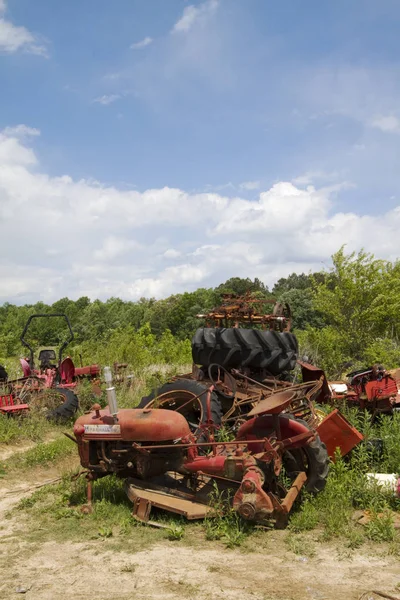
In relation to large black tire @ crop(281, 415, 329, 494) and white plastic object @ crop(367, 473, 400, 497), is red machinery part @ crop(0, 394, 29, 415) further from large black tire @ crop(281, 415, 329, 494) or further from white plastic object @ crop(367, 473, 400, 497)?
white plastic object @ crop(367, 473, 400, 497)

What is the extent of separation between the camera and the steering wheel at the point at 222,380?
7500 mm

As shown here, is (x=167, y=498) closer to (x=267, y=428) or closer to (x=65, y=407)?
(x=267, y=428)

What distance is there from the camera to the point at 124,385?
12570mm

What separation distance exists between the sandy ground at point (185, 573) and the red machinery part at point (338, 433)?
1.63 m

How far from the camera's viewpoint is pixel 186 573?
13.4 feet

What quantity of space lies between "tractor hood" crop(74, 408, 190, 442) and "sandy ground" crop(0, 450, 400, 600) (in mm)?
1184

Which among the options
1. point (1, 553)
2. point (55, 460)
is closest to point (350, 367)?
point (55, 460)

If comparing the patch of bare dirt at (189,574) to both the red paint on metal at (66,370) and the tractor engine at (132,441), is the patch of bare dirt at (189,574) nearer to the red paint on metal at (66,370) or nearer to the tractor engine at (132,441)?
the tractor engine at (132,441)

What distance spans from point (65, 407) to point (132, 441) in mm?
4942

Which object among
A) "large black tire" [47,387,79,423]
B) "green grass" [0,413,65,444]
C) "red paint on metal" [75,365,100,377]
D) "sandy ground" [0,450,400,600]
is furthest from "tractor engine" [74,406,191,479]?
"red paint on metal" [75,365,100,377]

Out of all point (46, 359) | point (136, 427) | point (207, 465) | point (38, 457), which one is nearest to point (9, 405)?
point (46, 359)

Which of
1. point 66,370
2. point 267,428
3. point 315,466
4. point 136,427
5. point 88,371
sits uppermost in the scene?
point 66,370

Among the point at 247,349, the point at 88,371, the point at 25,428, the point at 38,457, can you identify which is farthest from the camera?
the point at 88,371

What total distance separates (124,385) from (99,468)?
676cm
